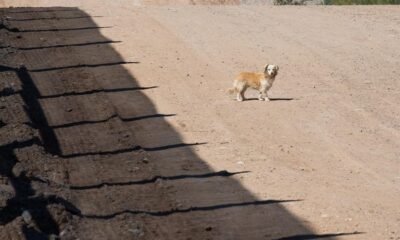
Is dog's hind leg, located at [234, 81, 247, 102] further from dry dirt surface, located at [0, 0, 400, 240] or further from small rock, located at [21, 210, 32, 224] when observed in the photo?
small rock, located at [21, 210, 32, 224]

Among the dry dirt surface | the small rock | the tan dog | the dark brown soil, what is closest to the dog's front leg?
the tan dog

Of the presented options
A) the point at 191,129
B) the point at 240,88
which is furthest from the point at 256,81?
the point at 191,129

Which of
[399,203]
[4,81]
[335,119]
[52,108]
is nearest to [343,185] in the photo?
[399,203]

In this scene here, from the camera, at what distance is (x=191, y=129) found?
15250 millimetres

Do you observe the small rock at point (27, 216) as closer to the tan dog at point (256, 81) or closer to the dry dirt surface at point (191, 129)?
the dry dirt surface at point (191, 129)

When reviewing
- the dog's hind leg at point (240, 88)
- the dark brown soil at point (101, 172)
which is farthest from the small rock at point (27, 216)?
the dog's hind leg at point (240, 88)

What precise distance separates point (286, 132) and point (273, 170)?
223 centimetres

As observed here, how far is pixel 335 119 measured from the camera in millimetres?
16375

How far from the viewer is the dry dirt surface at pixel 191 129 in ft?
35.4

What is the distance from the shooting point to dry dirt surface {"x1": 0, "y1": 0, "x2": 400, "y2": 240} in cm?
1079

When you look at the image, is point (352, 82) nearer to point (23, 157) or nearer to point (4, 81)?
point (4, 81)

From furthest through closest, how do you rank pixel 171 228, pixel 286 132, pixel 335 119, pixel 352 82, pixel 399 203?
1. pixel 352 82
2. pixel 335 119
3. pixel 286 132
4. pixel 399 203
5. pixel 171 228

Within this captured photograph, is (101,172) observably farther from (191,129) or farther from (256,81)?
(256,81)

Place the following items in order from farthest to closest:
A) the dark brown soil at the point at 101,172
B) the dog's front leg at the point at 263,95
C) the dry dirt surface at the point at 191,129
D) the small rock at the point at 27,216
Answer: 1. the dog's front leg at the point at 263,95
2. the dry dirt surface at the point at 191,129
3. the dark brown soil at the point at 101,172
4. the small rock at the point at 27,216
